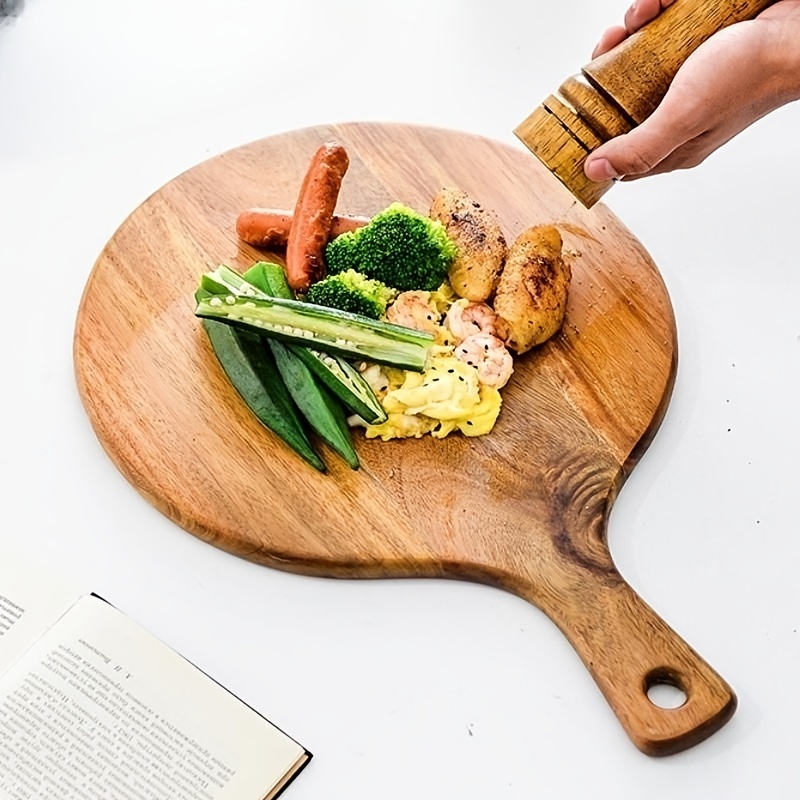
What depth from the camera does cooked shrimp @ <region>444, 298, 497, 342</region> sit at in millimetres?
2438

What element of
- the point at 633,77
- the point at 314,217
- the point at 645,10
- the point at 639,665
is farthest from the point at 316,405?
the point at 645,10

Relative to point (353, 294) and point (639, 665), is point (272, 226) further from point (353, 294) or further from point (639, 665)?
point (639, 665)

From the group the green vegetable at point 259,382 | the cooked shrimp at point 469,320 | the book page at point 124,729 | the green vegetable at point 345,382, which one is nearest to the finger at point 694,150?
the cooked shrimp at point 469,320

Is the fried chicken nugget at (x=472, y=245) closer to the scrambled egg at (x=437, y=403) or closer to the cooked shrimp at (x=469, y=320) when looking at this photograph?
the cooked shrimp at (x=469, y=320)

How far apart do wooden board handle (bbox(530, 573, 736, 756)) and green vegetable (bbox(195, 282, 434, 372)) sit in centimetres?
62

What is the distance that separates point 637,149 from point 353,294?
2.20 feet

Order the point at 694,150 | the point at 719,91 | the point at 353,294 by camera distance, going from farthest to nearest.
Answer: the point at 694,150, the point at 353,294, the point at 719,91

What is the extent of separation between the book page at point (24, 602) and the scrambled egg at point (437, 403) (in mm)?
705

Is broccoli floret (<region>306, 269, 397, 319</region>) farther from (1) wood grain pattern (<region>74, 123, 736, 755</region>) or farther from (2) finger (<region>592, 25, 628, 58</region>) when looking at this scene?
(2) finger (<region>592, 25, 628, 58</region>)

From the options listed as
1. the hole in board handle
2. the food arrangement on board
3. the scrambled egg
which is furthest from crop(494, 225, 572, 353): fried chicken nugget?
the hole in board handle

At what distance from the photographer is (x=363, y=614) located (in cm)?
217

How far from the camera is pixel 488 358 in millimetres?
2385

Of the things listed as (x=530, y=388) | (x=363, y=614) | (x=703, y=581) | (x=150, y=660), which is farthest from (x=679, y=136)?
(x=150, y=660)

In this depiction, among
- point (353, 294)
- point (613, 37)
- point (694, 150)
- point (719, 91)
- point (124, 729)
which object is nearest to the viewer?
point (124, 729)
